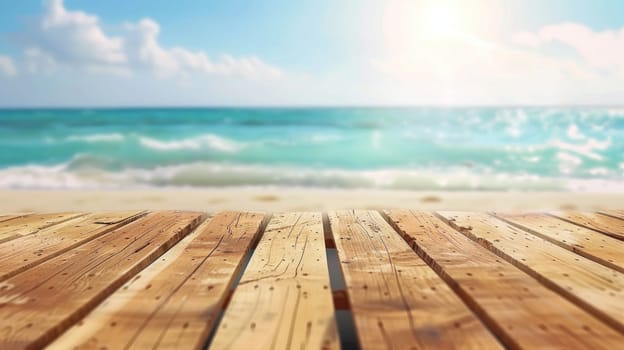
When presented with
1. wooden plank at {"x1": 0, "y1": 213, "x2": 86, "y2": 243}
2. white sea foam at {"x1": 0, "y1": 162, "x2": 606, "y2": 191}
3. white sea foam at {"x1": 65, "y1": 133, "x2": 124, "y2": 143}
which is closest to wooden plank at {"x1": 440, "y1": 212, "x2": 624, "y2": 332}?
wooden plank at {"x1": 0, "y1": 213, "x2": 86, "y2": 243}

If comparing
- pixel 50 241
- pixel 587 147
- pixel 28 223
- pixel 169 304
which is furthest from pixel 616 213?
pixel 587 147

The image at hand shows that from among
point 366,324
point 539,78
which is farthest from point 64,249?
point 539,78

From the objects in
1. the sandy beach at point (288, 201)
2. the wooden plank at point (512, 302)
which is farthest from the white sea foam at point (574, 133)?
the wooden plank at point (512, 302)

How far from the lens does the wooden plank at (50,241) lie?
5.09ft

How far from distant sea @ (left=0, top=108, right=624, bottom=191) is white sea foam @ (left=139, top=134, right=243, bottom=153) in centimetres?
3

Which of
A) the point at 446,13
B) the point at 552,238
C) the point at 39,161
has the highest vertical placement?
the point at 446,13

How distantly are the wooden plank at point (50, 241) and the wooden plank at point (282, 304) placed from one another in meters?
0.68

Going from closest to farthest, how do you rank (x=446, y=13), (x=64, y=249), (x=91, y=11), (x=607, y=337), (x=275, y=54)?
(x=607, y=337), (x=64, y=249), (x=446, y=13), (x=91, y=11), (x=275, y=54)

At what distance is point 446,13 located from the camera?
51.8 feet

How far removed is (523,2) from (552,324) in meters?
17.9

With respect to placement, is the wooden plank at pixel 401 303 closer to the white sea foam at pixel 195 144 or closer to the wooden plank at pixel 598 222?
the wooden plank at pixel 598 222

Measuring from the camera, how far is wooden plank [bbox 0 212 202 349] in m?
1.05

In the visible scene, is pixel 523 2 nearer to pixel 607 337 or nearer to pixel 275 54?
pixel 275 54

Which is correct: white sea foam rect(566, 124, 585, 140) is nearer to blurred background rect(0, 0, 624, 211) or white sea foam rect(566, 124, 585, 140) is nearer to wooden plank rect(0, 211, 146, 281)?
blurred background rect(0, 0, 624, 211)
